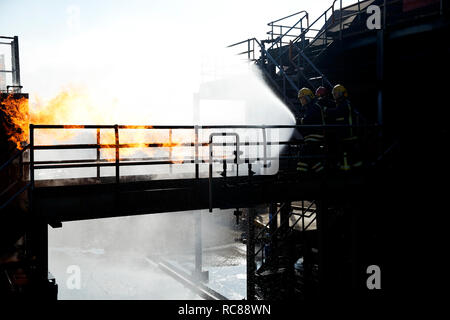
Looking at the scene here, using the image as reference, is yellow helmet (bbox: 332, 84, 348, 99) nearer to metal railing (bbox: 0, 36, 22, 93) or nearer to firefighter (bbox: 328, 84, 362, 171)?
firefighter (bbox: 328, 84, 362, 171)

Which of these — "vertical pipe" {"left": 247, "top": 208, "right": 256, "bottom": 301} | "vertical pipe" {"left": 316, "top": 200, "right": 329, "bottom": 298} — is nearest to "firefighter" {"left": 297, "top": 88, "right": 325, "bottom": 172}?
"vertical pipe" {"left": 316, "top": 200, "right": 329, "bottom": 298}

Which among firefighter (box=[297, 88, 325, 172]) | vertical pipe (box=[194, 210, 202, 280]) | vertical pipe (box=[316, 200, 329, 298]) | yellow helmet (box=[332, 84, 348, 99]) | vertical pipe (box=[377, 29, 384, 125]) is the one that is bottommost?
vertical pipe (box=[194, 210, 202, 280])

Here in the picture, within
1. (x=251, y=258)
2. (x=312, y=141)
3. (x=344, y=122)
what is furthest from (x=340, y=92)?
(x=251, y=258)

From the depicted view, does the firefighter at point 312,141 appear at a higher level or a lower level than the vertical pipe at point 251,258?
higher

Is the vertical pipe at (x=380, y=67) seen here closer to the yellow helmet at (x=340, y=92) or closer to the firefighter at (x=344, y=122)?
the firefighter at (x=344, y=122)

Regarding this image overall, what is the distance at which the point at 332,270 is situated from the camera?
1077cm

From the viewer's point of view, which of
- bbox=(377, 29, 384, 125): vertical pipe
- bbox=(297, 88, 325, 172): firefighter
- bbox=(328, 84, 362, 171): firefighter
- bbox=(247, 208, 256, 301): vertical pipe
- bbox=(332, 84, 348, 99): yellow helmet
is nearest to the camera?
bbox=(297, 88, 325, 172): firefighter

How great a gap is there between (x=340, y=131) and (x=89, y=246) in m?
21.1

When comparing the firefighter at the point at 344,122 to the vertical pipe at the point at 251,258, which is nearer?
the firefighter at the point at 344,122

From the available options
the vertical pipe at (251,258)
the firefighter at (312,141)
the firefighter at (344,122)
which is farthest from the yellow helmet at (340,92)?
the vertical pipe at (251,258)

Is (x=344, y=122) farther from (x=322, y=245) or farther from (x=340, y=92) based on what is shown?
(x=322, y=245)

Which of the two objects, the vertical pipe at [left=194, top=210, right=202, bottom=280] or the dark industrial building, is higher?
the dark industrial building
